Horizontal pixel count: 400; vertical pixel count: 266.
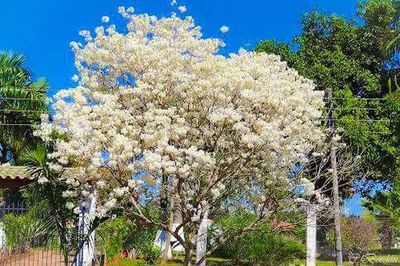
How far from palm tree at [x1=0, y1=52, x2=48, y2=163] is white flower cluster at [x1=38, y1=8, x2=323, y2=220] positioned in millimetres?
13781

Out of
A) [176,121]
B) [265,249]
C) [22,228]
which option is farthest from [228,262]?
[176,121]

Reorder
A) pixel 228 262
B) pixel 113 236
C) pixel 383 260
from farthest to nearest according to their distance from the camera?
pixel 383 260
pixel 228 262
pixel 113 236

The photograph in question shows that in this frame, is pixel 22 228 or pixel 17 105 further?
pixel 17 105

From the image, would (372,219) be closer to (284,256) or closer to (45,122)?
(284,256)

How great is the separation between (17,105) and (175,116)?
16941 millimetres

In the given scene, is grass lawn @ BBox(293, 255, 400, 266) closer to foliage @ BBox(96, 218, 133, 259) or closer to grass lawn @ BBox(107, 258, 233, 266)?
grass lawn @ BBox(107, 258, 233, 266)

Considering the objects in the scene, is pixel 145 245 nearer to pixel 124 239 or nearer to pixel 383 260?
pixel 124 239

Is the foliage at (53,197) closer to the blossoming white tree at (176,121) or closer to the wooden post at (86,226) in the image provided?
the wooden post at (86,226)

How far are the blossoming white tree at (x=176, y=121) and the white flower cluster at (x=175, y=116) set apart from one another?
0.07 ft

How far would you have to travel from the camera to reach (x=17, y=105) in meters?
27.3

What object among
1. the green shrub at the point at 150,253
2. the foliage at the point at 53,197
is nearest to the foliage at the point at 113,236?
the green shrub at the point at 150,253

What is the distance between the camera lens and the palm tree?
26.9 meters

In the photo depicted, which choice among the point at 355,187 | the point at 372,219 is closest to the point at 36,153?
the point at 355,187

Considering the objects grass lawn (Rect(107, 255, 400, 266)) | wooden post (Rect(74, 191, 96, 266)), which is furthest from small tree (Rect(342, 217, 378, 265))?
wooden post (Rect(74, 191, 96, 266))
